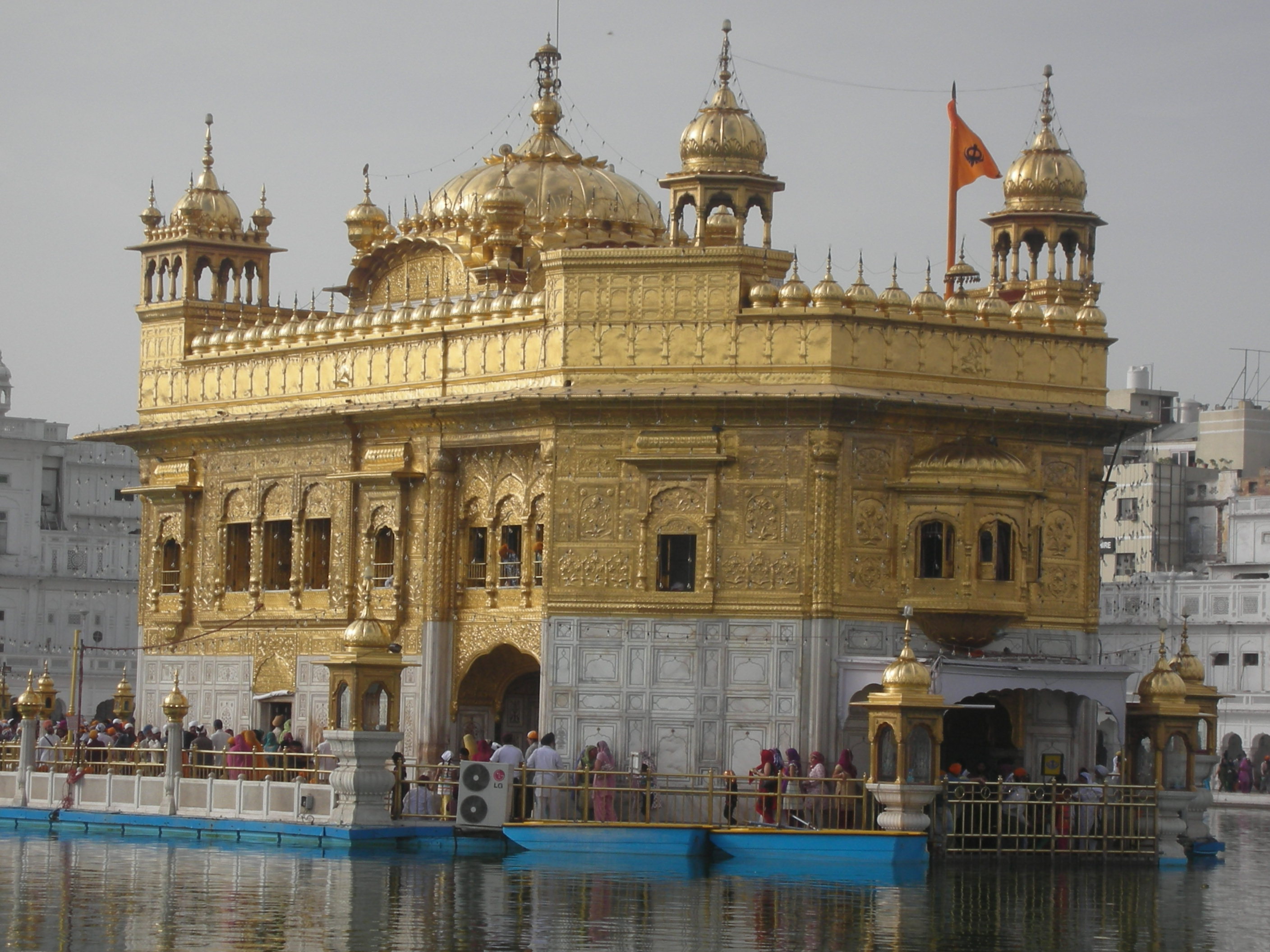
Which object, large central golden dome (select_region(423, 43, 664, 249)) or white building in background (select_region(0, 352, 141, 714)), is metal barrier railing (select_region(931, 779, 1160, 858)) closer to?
large central golden dome (select_region(423, 43, 664, 249))

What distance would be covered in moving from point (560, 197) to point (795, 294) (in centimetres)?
749

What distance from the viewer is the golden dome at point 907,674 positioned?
2759 centimetres

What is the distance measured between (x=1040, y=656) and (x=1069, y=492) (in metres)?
2.25

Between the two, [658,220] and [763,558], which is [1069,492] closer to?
[763,558]

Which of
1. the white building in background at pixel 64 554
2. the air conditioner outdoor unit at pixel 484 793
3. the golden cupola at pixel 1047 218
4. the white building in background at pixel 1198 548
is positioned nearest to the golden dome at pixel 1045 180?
the golden cupola at pixel 1047 218

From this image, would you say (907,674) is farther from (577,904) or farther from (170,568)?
(170,568)

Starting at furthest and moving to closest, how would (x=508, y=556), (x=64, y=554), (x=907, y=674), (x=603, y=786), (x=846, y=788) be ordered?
(x=64, y=554), (x=508, y=556), (x=603, y=786), (x=846, y=788), (x=907, y=674)

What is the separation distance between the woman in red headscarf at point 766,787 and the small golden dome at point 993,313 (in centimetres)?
624

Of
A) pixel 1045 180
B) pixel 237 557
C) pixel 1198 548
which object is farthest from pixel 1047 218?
pixel 1198 548

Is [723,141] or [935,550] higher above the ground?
[723,141]

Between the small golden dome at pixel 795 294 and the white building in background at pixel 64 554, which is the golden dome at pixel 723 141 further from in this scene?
the white building in background at pixel 64 554

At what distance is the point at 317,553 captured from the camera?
35.5 m

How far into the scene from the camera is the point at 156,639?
1499 inches

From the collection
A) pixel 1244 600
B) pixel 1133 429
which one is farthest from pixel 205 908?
pixel 1244 600
